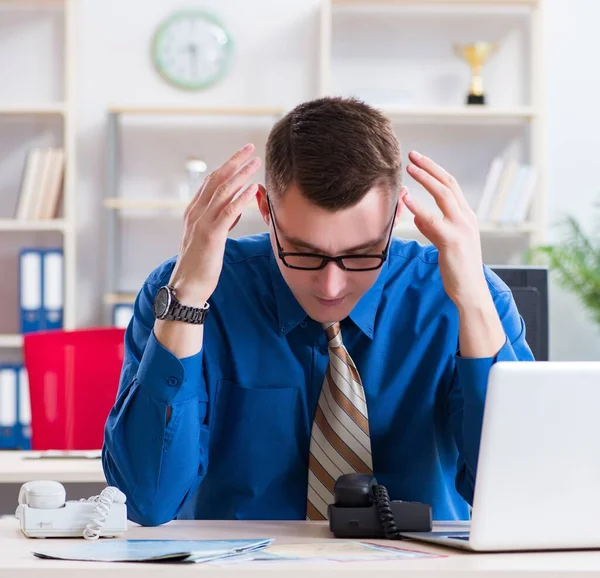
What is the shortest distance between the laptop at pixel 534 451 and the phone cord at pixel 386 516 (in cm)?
15

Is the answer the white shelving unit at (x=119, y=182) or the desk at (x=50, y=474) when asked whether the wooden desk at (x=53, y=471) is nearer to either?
the desk at (x=50, y=474)

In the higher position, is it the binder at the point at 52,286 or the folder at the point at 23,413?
the binder at the point at 52,286

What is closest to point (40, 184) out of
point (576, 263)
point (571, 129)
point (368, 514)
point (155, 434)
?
point (576, 263)

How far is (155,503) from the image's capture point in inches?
54.4

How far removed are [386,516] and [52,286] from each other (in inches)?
124

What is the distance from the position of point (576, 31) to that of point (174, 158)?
190 cm

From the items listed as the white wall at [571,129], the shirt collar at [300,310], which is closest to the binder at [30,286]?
the white wall at [571,129]

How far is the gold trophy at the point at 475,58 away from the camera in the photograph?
166 inches

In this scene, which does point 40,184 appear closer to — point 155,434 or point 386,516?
point 155,434

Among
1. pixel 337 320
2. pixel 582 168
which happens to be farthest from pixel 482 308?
pixel 582 168

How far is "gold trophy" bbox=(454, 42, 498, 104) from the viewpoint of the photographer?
13.8 feet

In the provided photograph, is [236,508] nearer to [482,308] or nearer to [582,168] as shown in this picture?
[482,308]

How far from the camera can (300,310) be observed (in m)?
1.55

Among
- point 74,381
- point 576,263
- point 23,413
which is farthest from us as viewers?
point 23,413
